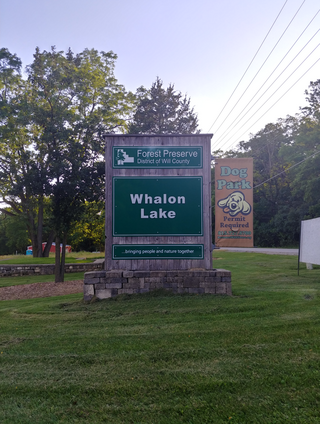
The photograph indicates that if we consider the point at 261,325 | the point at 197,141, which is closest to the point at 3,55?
the point at 197,141

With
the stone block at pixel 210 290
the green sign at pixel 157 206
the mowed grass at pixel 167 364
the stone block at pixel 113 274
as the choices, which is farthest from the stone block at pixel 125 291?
the stone block at pixel 210 290

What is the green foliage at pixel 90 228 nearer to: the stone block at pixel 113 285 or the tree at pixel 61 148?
the tree at pixel 61 148

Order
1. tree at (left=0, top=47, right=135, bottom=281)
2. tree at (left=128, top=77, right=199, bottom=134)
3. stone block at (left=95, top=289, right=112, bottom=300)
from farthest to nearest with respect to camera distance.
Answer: tree at (left=128, top=77, right=199, bottom=134) → tree at (left=0, top=47, right=135, bottom=281) → stone block at (left=95, top=289, right=112, bottom=300)

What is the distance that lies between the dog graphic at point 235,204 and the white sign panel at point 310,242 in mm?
2739

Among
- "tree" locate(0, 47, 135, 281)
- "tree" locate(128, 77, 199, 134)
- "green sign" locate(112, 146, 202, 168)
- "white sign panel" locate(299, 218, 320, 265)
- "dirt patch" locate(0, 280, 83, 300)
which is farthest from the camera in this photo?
"tree" locate(128, 77, 199, 134)

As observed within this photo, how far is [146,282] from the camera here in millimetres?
8047

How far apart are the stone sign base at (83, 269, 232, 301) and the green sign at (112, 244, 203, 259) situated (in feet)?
1.33

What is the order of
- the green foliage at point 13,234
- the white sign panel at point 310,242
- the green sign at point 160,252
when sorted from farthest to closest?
the green foliage at point 13,234 < the white sign panel at point 310,242 < the green sign at point 160,252

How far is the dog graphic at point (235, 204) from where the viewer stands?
31.5ft

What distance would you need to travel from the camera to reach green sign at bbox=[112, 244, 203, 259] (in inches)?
327

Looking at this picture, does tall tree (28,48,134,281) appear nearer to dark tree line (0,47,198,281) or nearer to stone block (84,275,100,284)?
dark tree line (0,47,198,281)

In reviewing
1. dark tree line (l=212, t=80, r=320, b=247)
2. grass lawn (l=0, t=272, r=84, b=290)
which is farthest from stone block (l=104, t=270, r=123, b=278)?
dark tree line (l=212, t=80, r=320, b=247)

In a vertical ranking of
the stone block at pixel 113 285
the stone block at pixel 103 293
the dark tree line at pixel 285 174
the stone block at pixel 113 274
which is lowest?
the stone block at pixel 103 293

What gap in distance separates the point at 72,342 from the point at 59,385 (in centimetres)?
144
